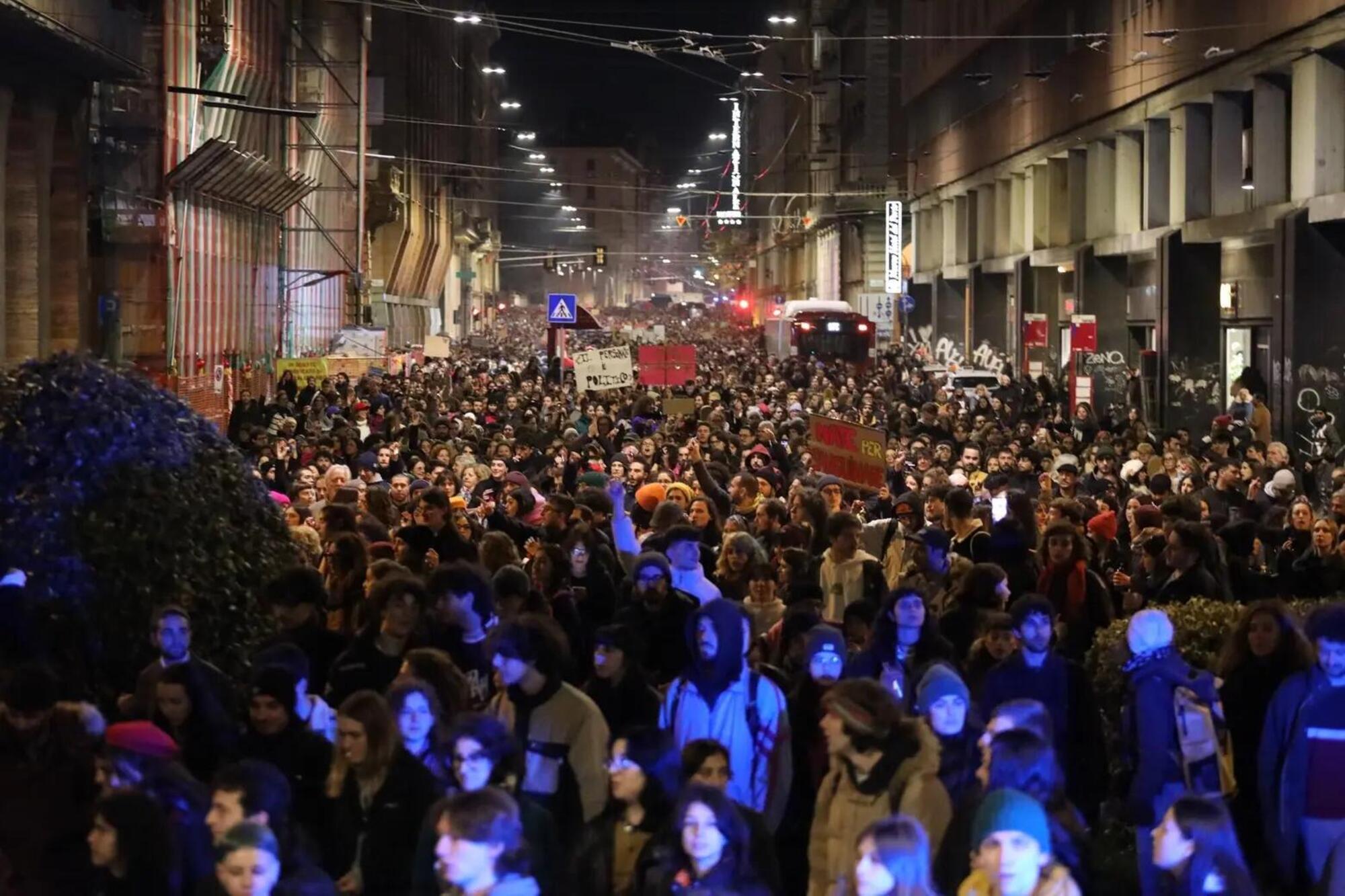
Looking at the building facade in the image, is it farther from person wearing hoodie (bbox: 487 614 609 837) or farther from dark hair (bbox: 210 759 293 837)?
dark hair (bbox: 210 759 293 837)

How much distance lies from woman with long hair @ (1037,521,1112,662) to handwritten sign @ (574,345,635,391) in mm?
16861

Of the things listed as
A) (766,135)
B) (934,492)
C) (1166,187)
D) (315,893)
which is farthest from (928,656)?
(766,135)

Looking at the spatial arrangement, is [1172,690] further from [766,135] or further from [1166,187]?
[766,135]

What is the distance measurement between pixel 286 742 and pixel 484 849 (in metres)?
2.05

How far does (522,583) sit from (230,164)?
29682mm

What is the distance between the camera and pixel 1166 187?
37.9m

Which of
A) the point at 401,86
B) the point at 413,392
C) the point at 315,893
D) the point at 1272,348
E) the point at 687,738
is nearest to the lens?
the point at 315,893

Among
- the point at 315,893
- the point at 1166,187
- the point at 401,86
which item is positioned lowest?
the point at 315,893

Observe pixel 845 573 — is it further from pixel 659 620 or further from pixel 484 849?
pixel 484 849

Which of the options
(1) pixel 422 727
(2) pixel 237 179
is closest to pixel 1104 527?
(1) pixel 422 727

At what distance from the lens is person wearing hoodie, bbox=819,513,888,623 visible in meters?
10.8

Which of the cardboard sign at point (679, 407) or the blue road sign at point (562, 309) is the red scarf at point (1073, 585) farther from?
the blue road sign at point (562, 309)

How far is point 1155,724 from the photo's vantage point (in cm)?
768

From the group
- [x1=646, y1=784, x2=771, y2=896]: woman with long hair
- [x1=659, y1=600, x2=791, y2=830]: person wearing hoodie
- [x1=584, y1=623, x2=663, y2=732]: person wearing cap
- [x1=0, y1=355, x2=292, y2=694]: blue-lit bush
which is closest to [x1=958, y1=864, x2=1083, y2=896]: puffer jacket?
[x1=646, y1=784, x2=771, y2=896]: woman with long hair
